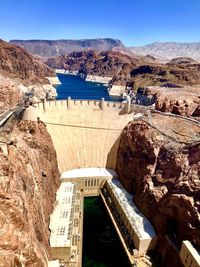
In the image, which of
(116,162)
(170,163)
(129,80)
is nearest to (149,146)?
(170,163)

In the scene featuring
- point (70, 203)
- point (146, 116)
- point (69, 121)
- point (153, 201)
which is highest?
point (146, 116)

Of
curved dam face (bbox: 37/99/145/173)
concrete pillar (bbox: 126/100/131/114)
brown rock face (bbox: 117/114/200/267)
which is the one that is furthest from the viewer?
concrete pillar (bbox: 126/100/131/114)

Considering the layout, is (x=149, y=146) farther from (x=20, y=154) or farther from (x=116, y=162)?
(x=20, y=154)

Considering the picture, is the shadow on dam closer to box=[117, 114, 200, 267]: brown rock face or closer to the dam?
the dam

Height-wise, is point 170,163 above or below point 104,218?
above

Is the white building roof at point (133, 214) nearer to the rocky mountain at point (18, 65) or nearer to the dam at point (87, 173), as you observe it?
the dam at point (87, 173)

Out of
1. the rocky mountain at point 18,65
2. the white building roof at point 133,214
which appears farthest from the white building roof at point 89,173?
the rocky mountain at point 18,65

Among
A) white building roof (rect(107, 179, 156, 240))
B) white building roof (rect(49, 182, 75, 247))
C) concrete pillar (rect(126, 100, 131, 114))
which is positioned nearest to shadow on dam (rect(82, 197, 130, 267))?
white building roof (rect(107, 179, 156, 240))
